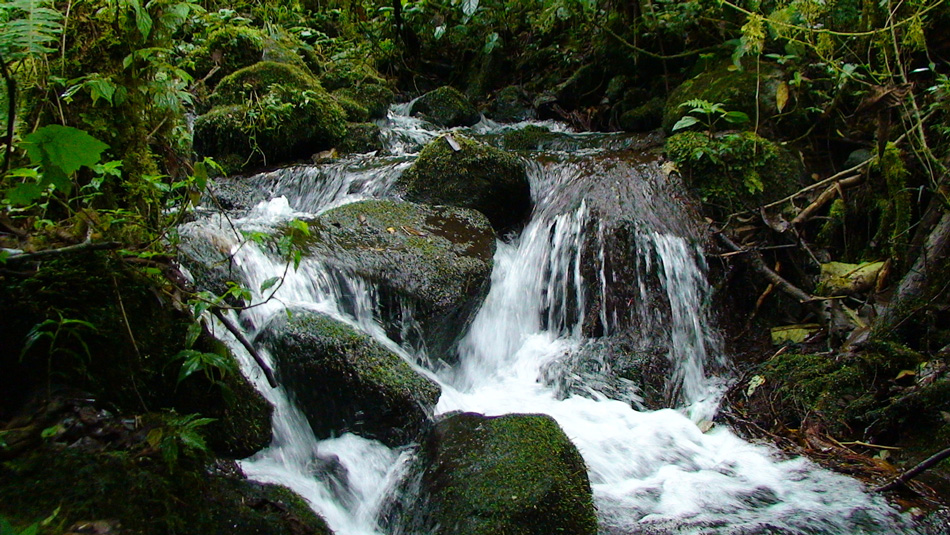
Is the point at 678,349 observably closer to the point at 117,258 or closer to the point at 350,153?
the point at 117,258

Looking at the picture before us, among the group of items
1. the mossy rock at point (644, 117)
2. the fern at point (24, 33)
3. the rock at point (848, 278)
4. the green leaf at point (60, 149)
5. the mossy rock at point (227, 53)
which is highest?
the mossy rock at point (227, 53)

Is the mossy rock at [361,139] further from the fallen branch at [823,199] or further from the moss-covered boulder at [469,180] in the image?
the fallen branch at [823,199]

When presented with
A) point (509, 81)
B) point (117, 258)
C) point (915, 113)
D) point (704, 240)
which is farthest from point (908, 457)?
point (509, 81)

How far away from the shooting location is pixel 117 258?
2.09m

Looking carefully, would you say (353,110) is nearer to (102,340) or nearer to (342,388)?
(342,388)

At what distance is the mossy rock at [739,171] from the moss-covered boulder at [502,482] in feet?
10.6

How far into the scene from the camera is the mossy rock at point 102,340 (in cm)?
190

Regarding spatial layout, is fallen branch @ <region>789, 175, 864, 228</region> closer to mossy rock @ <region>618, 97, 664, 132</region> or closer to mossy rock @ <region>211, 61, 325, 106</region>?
mossy rock @ <region>618, 97, 664, 132</region>

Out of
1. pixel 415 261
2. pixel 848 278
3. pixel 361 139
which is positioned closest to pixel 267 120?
pixel 361 139

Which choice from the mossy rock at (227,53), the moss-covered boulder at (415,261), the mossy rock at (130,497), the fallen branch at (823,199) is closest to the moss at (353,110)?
the mossy rock at (227,53)

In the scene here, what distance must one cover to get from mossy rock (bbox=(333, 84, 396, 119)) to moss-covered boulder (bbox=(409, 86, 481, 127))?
58 cm

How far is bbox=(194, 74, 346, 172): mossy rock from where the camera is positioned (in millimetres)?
6871

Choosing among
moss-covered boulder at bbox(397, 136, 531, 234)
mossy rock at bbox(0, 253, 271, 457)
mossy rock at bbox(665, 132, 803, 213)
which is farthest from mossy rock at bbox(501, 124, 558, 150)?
mossy rock at bbox(0, 253, 271, 457)

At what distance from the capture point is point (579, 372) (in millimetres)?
4254
